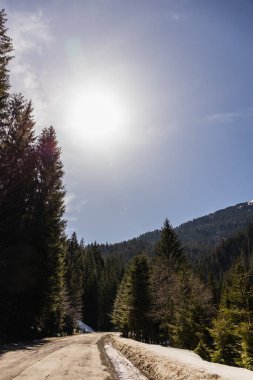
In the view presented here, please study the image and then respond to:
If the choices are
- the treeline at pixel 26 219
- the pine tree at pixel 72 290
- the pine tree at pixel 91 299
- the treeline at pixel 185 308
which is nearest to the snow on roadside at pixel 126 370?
the treeline at pixel 185 308

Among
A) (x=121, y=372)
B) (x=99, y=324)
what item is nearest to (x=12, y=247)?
(x=121, y=372)

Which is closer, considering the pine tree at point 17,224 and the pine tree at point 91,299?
the pine tree at point 17,224

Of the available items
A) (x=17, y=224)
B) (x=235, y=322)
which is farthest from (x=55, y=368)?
(x=17, y=224)

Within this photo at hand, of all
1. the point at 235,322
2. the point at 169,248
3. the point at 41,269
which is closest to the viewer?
the point at 235,322

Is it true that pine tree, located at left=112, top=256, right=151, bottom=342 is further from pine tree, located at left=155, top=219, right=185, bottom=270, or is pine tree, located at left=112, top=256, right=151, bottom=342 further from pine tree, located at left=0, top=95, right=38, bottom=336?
pine tree, located at left=0, top=95, right=38, bottom=336

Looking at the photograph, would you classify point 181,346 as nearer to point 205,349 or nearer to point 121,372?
point 205,349

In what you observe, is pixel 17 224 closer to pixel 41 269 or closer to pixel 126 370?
pixel 41 269

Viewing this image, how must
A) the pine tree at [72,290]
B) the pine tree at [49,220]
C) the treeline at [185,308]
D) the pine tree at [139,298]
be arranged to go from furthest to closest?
the pine tree at [72,290] < the pine tree at [139,298] < the pine tree at [49,220] < the treeline at [185,308]

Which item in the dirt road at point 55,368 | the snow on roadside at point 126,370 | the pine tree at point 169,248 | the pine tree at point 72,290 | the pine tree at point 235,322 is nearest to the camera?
the dirt road at point 55,368

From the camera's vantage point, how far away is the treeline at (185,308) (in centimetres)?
2034

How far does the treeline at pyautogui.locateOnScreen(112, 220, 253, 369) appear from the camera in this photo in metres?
20.3

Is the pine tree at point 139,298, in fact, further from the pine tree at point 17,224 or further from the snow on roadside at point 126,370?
the snow on roadside at point 126,370

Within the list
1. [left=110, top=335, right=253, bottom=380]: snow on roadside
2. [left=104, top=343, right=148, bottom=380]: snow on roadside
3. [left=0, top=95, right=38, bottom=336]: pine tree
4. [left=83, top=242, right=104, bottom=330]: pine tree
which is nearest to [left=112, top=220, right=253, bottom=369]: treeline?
[left=104, top=343, right=148, bottom=380]: snow on roadside

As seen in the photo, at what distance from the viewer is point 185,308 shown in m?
32.6
